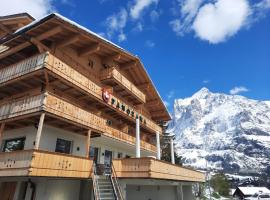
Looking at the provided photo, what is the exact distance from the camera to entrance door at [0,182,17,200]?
1764 centimetres

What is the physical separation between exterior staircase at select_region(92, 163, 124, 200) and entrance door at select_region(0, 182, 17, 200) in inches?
224

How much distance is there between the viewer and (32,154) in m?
14.2

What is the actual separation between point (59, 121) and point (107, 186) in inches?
229

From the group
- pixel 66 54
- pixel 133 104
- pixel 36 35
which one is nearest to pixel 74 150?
pixel 66 54

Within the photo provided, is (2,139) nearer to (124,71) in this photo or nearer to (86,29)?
(86,29)

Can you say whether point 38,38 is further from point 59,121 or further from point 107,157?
point 107,157

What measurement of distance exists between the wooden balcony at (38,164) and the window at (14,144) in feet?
9.83

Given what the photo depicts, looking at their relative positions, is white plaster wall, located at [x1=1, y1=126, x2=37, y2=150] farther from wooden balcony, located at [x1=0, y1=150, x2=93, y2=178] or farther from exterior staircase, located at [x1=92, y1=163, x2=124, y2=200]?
exterior staircase, located at [x1=92, y1=163, x2=124, y2=200]

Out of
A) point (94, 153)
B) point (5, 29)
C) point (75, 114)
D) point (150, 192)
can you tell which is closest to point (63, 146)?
point (75, 114)

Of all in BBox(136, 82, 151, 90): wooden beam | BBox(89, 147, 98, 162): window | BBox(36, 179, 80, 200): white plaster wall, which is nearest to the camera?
BBox(36, 179, 80, 200): white plaster wall

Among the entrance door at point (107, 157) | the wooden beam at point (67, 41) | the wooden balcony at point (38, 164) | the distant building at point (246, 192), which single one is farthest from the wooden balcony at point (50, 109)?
the distant building at point (246, 192)

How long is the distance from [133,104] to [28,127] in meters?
15.4

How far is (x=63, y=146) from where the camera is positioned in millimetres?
19859

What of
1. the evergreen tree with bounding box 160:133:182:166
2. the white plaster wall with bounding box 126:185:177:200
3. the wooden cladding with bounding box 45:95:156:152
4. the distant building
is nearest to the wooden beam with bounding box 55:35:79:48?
the wooden cladding with bounding box 45:95:156:152
